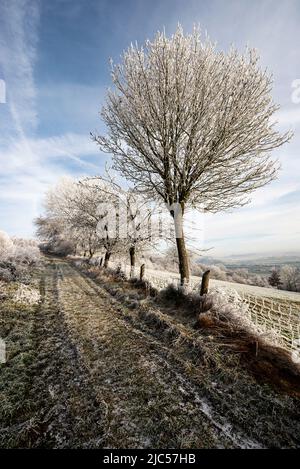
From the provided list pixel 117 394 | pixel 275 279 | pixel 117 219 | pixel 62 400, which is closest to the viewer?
pixel 62 400

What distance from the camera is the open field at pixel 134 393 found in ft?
9.04

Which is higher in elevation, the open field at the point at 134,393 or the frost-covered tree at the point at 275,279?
the open field at the point at 134,393

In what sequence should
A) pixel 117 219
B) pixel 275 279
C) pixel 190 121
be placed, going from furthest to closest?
pixel 275 279 < pixel 117 219 < pixel 190 121

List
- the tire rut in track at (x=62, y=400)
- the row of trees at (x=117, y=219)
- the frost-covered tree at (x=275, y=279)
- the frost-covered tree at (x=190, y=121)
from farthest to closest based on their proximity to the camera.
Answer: the frost-covered tree at (x=275, y=279) < the row of trees at (x=117, y=219) < the frost-covered tree at (x=190, y=121) < the tire rut in track at (x=62, y=400)

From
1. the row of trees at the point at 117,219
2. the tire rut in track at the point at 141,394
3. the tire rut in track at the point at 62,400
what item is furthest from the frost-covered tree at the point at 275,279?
the tire rut in track at the point at 62,400

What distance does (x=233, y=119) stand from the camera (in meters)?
6.99

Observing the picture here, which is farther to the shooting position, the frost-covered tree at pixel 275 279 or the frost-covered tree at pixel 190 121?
the frost-covered tree at pixel 275 279

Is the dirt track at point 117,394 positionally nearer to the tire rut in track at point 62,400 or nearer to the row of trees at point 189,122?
the tire rut in track at point 62,400

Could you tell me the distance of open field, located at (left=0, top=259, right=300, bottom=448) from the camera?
2.76 meters

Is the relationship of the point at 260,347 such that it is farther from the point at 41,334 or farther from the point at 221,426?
the point at 41,334

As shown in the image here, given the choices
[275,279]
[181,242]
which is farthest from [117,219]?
[275,279]

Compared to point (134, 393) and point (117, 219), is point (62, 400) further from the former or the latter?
point (117, 219)

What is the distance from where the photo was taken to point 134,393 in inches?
140
